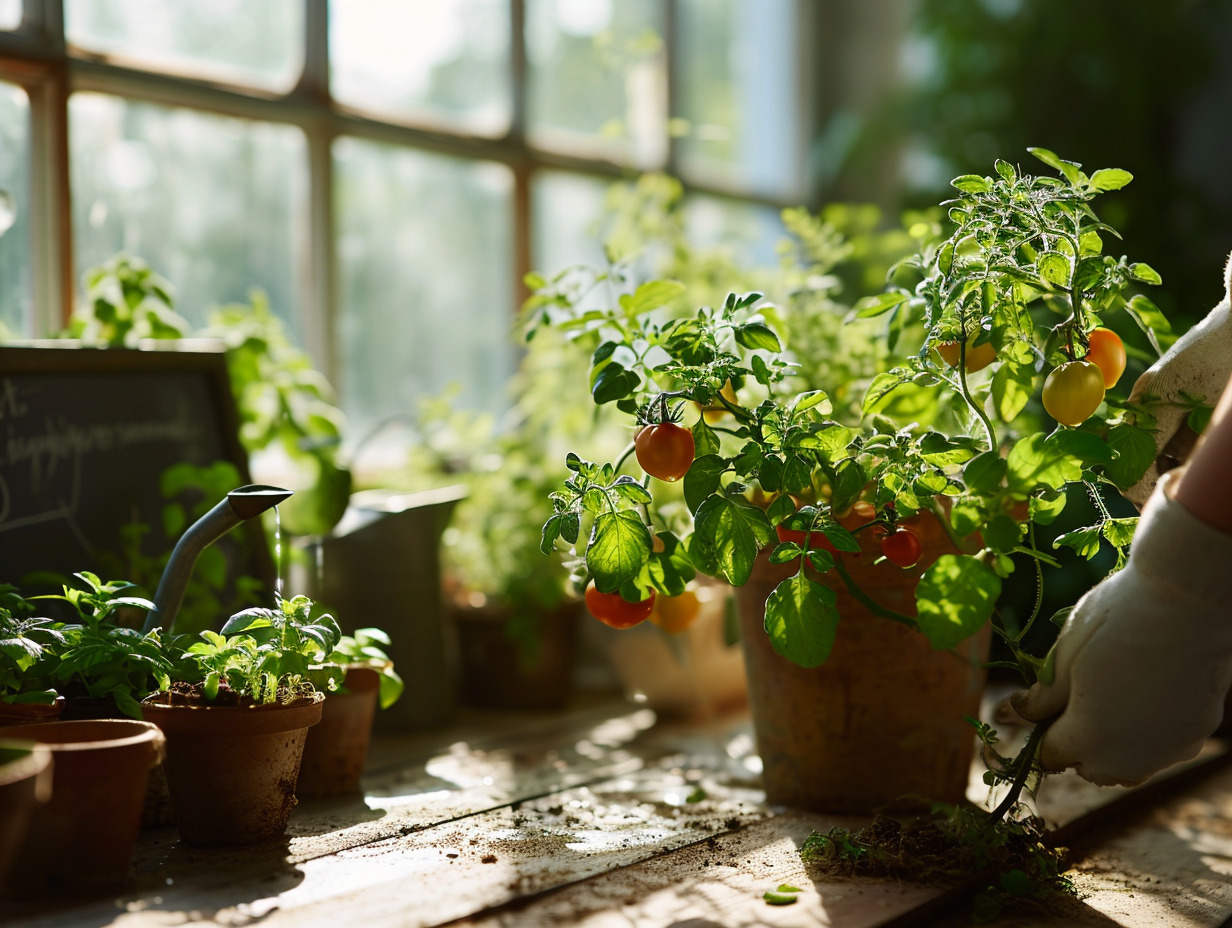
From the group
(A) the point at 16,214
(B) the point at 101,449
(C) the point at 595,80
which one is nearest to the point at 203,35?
(A) the point at 16,214

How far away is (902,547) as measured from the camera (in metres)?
1.18

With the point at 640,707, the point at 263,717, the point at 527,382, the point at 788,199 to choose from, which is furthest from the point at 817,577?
the point at 788,199

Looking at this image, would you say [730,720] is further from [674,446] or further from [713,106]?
[713,106]

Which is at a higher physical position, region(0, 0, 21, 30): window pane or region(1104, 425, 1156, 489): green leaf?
region(0, 0, 21, 30): window pane

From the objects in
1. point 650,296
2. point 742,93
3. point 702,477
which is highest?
point 742,93

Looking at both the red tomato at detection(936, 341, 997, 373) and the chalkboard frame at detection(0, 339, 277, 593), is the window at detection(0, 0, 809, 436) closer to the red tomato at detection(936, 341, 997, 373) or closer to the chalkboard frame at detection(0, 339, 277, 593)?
the chalkboard frame at detection(0, 339, 277, 593)

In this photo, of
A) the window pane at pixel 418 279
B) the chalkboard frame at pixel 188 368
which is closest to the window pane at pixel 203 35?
the window pane at pixel 418 279

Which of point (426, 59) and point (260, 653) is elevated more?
point (426, 59)

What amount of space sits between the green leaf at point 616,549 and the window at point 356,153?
988 millimetres

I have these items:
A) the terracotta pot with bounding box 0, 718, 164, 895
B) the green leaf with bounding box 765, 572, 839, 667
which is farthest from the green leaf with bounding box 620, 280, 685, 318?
the terracotta pot with bounding box 0, 718, 164, 895

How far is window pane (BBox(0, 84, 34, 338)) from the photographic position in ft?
6.28

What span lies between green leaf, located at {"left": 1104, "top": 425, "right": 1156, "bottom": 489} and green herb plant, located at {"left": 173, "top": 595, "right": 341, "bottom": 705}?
33.3 inches

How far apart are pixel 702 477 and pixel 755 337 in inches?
6.2

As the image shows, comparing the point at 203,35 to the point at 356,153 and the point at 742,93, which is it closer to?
the point at 356,153
